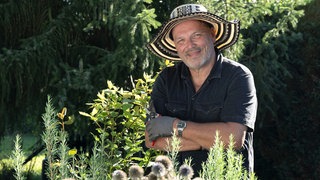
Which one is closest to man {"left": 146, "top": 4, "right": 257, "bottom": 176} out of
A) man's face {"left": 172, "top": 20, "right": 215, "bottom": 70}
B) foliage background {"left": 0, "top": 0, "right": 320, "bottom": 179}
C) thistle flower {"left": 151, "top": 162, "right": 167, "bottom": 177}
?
man's face {"left": 172, "top": 20, "right": 215, "bottom": 70}

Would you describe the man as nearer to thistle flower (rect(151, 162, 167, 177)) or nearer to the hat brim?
the hat brim

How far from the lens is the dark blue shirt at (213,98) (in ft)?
9.14

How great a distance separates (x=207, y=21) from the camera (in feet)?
9.87

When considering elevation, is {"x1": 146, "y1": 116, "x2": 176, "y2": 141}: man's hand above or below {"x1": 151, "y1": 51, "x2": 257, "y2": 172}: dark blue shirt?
below

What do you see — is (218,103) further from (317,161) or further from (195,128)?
(317,161)

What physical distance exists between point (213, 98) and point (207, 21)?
45 cm

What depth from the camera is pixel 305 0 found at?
24.0ft

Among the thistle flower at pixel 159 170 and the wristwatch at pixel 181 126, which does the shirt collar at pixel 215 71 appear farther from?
the thistle flower at pixel 159 170

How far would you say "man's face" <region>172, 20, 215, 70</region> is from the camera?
9.60ft

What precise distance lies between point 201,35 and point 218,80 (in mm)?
282

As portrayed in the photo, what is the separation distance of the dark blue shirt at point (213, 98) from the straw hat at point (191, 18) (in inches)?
9.2

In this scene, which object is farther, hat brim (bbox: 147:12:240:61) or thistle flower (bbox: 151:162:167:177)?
hat brim (bbox: 147:12:240:61)

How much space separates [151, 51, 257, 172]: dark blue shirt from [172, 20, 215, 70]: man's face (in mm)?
80

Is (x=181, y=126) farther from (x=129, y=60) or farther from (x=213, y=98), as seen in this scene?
(x=129, y=60)
